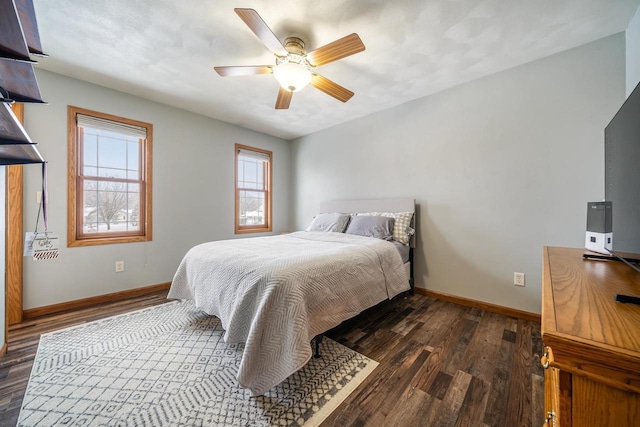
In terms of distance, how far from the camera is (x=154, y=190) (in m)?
3.05

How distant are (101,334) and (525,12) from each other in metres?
4.14

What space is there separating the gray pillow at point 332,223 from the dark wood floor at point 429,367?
3.78 ft

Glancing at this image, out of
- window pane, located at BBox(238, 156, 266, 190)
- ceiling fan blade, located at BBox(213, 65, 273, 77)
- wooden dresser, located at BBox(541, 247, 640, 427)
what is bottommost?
wooden dresser, located at BBox(541, 247, 640, 427)

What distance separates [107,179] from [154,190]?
47 centimetres

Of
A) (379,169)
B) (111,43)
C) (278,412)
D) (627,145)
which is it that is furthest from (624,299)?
(111,43)

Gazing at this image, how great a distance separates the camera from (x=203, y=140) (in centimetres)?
348

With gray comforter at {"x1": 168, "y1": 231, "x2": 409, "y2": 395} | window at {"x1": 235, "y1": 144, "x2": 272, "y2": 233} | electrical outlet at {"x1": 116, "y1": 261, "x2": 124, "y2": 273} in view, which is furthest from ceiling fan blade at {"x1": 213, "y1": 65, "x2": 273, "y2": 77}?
electrical outlet at {"x1": 116, "y1": 261, "x2": 124, "y2": 273}

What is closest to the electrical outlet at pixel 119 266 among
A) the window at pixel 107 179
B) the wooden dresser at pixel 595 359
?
the window at pixel 107 179

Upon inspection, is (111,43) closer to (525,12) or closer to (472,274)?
(525,12)

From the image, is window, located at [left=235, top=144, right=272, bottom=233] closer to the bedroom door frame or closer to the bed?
the bed

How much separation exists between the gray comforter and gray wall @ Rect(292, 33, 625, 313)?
3.12 ft

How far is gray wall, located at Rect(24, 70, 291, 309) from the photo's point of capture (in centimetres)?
237

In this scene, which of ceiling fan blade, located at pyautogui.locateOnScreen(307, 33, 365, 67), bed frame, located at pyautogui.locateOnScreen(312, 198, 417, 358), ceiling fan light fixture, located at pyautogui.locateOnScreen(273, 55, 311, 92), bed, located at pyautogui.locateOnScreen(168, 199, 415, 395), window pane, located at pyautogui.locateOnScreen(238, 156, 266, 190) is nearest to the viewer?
bed, located at pyautogui.locateOnScreen(168, 199, 415, 395)

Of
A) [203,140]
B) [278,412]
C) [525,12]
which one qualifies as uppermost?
[525,12]
